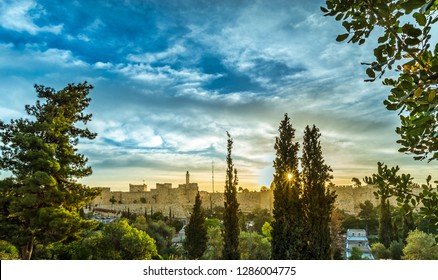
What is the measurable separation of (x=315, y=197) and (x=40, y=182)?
756cm

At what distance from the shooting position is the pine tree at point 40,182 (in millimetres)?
8977

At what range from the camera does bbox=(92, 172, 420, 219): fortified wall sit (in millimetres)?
28625

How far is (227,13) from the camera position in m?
6.76

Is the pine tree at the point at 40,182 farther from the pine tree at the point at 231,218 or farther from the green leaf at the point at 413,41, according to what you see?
the green leaf at the point at 413,41

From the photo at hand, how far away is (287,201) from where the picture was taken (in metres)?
9.94

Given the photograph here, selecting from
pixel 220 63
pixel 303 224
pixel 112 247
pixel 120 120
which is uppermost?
pixel 220 63

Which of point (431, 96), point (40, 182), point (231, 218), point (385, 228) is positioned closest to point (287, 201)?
point (231, 218)

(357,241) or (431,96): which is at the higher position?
(431,96)

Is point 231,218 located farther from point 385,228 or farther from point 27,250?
point 385,228

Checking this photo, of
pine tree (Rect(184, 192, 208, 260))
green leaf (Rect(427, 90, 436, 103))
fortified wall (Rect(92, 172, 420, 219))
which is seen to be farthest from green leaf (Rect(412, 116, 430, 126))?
fortified wall (Rect(92, 172, 420, 219))
